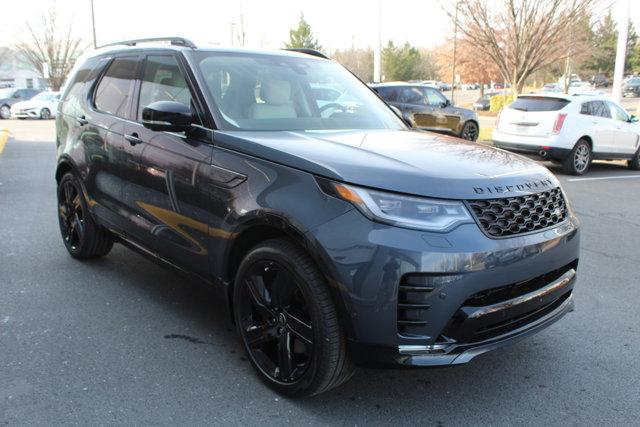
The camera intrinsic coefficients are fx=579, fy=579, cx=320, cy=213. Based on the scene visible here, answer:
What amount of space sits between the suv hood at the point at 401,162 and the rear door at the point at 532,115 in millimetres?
8774

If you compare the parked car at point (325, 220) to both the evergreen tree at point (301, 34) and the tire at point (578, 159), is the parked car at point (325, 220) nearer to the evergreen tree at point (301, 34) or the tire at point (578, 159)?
the tire at point (578, 159)

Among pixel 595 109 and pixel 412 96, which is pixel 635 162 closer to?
pixel 595 109

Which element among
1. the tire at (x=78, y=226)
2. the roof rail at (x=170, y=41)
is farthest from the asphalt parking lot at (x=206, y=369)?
the roof rail at (x=170, y=41)

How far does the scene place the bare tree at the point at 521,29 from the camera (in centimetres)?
1648

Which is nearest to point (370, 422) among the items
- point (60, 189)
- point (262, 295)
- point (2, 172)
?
point (262, 295)

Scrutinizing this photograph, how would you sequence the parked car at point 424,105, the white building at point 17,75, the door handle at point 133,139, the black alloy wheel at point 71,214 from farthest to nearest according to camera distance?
1. the white building at point 17,75
2. the parked car at point 424,105
3. the black alloy wheel at point 71,214
4. the door handle at point 133,139

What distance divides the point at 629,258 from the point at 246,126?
421 centimetres

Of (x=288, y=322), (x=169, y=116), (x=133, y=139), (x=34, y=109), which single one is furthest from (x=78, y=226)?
(x=34, y=109)

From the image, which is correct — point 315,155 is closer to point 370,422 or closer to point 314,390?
point 314,390

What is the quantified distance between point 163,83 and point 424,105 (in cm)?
1216

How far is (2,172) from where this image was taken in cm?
1073

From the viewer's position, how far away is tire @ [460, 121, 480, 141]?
1614cm

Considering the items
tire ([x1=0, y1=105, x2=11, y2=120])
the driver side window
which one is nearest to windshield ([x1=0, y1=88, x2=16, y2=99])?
tire ([x1=0, y1=105, x2=11, y2=120])

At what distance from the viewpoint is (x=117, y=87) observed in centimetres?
447
